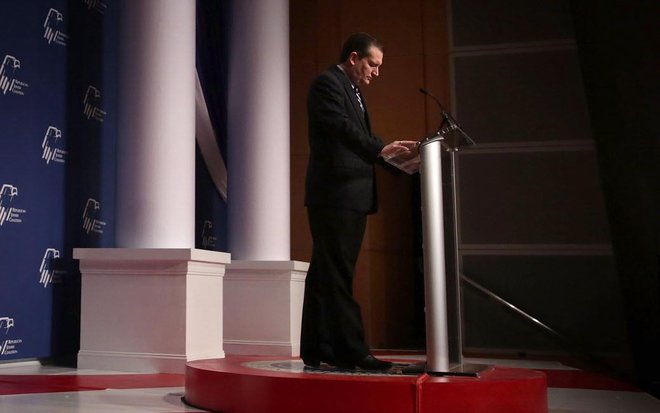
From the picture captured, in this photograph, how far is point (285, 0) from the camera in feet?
17.3

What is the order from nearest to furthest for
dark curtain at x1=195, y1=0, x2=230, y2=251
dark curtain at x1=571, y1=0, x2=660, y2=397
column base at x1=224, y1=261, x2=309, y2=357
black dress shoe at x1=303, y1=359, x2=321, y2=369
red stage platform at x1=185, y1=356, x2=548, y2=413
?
1. red stage platform at x1=185, y1=356, x2=548, y2=413
2. black dress shoe at x1=303, y1=359, x2=321, y2=369
3. column base at x1=224, y1=261, x2=309, y2=357
4. dark curtain at x1=571, y1=0, x2=660, y2=397
5. dark curtain at x1=195, y1=0, x2=230, y2=251

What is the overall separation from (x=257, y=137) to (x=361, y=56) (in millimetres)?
2391

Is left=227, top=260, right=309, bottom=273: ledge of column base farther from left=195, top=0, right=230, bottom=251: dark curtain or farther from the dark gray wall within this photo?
the dark gray wall

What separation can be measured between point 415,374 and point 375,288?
3559 millimetres

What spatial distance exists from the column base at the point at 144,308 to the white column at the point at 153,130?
18cm

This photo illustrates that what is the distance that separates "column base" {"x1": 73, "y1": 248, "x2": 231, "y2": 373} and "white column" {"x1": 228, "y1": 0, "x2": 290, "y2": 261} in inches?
41.3

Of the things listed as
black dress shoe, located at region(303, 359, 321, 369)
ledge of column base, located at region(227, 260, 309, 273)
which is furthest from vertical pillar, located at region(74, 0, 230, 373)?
black dress shoe, located at region(303, 359, 321, 369)

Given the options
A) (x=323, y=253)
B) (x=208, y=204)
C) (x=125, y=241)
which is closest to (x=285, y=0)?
(x=208, y=204)

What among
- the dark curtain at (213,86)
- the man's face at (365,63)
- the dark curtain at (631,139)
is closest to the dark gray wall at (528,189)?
the dark curtain at (631,139)

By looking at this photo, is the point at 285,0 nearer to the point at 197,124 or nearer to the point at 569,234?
the point at 197,124

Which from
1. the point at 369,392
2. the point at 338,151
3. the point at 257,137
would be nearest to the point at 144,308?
the point at 257,137

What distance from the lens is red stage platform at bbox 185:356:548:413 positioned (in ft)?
7.02

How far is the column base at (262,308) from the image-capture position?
4750 millimetres

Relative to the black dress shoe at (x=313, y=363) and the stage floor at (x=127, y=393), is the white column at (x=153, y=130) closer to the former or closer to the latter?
the stage floor at (x=127, y=393)
